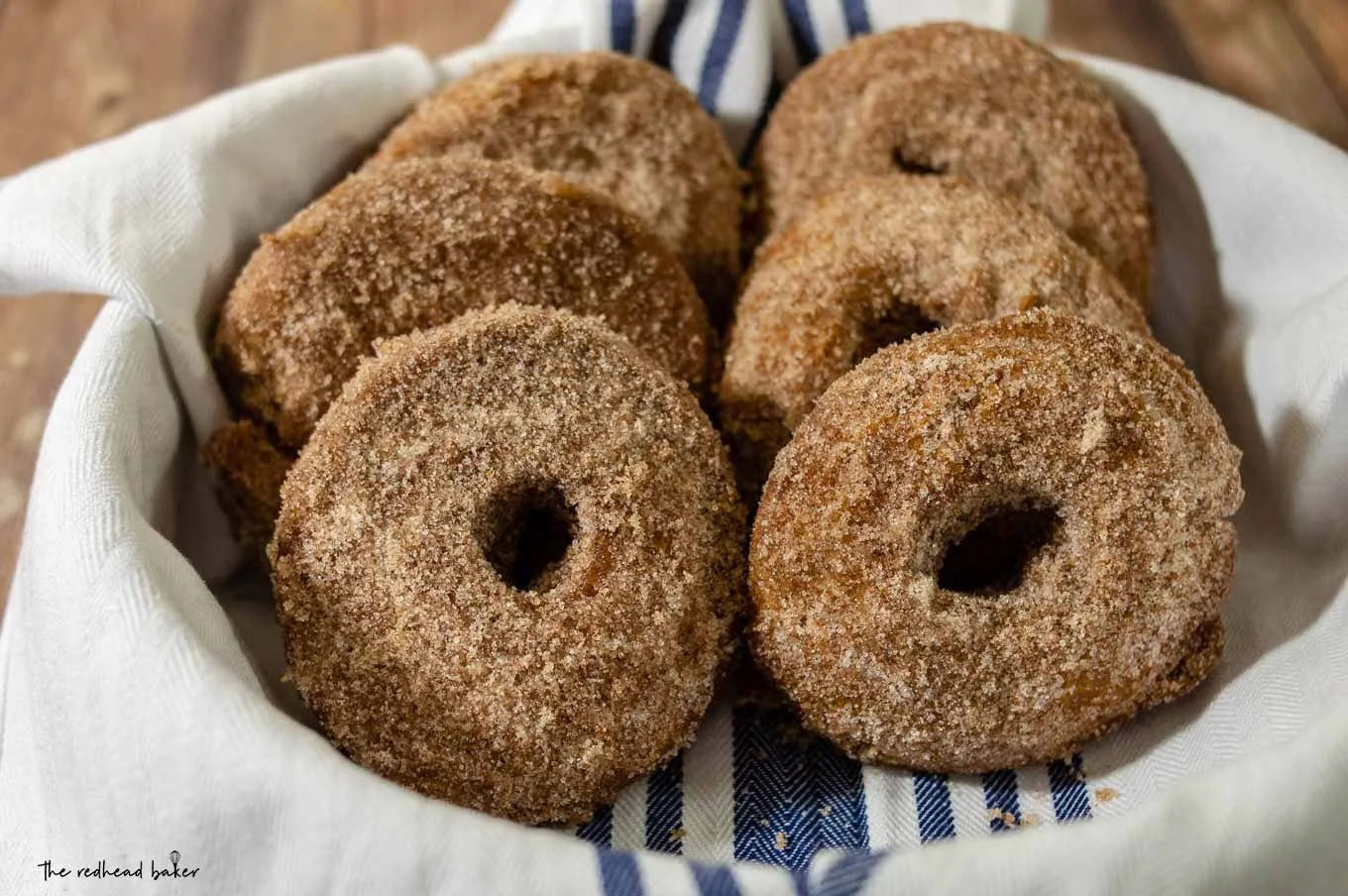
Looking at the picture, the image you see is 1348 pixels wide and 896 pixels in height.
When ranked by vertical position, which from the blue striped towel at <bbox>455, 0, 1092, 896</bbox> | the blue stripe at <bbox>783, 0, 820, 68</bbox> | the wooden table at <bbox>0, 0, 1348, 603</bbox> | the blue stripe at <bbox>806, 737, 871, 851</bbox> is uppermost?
the blue stripe at <bbox>783, 0, 820, 68</bbox>

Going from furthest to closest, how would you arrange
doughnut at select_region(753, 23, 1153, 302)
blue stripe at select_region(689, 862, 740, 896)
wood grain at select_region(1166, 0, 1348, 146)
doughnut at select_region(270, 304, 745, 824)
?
1. wood grain at select_region(1166, 0, 1348, 146)
2. doughnut at select_region(753, 23, 1153, 302)
3. doughnut at select_region(270, 304, 745, 824)
4. blue stripe at select_region(689, 862, 740, 896)

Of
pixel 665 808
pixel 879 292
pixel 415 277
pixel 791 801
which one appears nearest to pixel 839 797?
pixel 791 801

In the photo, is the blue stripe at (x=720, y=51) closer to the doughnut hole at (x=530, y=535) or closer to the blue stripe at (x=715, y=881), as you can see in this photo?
the doughnut hole at (x=530, y=535)

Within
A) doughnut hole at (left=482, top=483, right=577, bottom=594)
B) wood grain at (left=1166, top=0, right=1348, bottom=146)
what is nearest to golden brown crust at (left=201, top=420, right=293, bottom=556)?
doughnut hole at (left=482, top=483, right=577, bottom=594)

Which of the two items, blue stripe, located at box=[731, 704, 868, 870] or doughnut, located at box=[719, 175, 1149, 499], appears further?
doughnut, located at box=[719, 175, 1149, 499]

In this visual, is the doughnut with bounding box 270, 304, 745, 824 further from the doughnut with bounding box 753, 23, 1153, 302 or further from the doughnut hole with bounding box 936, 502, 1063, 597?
the doughnut with bounding box 753, 23, 1153, 302

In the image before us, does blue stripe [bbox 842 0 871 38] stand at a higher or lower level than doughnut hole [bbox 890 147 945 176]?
higher

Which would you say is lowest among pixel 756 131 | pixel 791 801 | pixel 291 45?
pixel 791 801

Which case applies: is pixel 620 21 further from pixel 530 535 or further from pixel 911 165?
pixel 530 535
